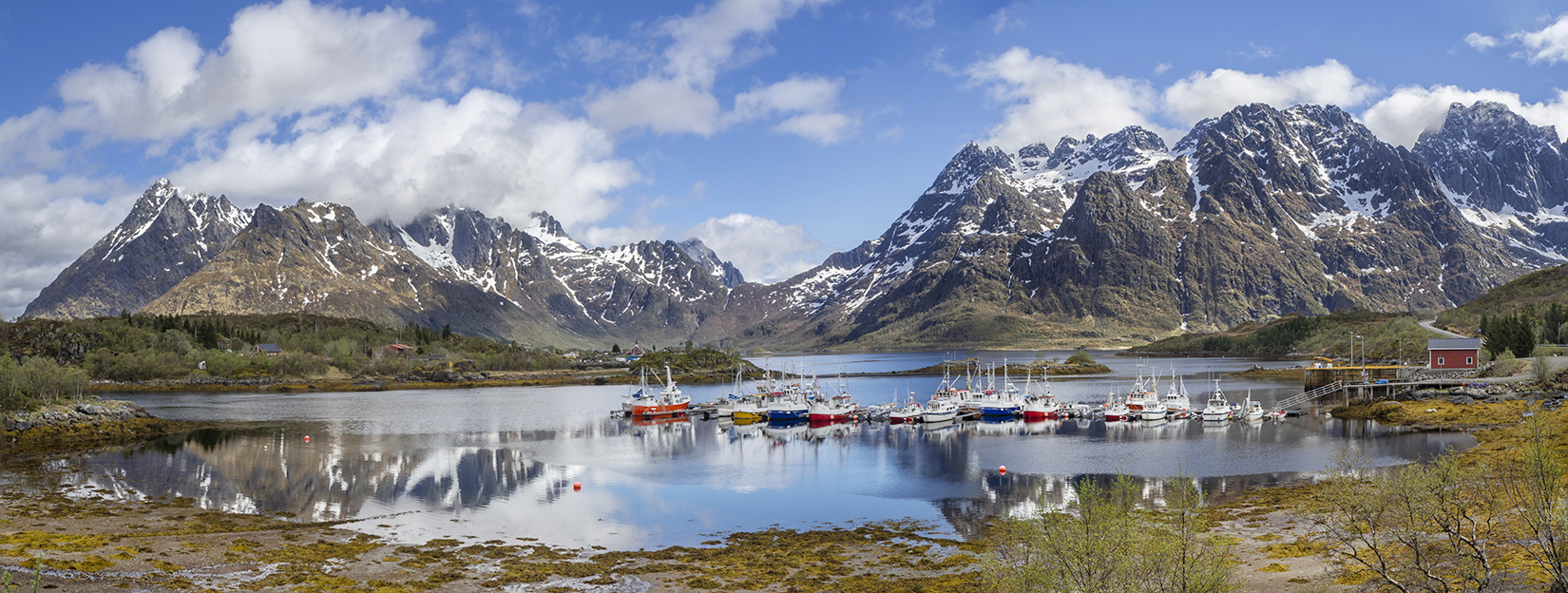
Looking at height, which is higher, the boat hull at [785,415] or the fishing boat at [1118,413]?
the fishing boat at [1118,413]

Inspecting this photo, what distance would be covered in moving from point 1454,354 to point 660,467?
8646 centimetres

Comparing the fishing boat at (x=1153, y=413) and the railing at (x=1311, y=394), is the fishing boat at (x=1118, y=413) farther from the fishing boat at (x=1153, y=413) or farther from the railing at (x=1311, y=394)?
the railing at (x=1311, y=394)

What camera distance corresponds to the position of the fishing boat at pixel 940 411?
311 ft

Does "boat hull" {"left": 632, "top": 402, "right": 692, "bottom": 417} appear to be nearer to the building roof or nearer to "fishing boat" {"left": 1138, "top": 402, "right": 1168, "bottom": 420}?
"fishing boat" {"left": 1138, "top": 402, "right": 1168, "bottom": 420}

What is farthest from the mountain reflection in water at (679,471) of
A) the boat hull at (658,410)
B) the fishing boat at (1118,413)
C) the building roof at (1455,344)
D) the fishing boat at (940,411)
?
the building roof at (1455,344)

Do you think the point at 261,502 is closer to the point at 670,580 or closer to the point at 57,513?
the point at 57,513

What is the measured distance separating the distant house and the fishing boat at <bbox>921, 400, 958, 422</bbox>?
168ft

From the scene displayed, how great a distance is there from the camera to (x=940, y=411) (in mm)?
96438

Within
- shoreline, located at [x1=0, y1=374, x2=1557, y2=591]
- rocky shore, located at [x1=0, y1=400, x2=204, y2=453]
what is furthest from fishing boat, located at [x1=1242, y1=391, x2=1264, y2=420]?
rocky shore, located at [x1=0, y1=400, x2=204, y2=453]

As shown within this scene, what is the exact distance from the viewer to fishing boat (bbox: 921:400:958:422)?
94.9 m

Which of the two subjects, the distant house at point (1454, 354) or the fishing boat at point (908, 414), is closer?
the fishing boat at point (908, 414)

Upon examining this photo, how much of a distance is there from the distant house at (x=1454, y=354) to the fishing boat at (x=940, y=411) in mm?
51314

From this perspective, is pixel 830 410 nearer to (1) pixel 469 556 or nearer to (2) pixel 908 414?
(2) pixel 908 414

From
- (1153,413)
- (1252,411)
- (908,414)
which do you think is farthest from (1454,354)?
(908,414)
